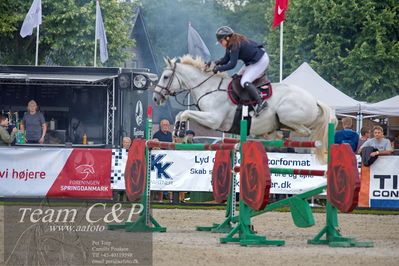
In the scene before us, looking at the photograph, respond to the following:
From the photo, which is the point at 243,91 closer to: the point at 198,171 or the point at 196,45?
the point at 198,171

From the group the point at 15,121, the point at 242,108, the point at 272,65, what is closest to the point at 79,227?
the point at 242,108

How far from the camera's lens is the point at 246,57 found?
1251 cm

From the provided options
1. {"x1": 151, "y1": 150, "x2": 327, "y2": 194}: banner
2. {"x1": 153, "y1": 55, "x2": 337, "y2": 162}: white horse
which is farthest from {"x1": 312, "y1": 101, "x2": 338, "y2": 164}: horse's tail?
{"x1": 151, "y1": 150, "x2": 327, "y2": 194}: banner

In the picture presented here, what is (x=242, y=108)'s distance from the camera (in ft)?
41.2

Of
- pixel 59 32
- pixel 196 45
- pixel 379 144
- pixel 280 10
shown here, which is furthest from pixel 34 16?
pixel 379 144

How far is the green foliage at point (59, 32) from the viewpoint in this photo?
4031cm

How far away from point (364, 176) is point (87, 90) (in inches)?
345

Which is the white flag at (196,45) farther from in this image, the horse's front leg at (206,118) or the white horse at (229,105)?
the horse's front leg at (206,118)

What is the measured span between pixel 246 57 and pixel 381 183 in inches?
229

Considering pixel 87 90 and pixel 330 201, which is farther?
pixel 87 90

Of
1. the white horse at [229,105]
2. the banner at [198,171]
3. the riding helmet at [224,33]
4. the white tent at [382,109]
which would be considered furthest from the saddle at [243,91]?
the white tent at [382,109]

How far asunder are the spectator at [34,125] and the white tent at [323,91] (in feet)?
27.9

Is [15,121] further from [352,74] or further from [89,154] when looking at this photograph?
[352,74]

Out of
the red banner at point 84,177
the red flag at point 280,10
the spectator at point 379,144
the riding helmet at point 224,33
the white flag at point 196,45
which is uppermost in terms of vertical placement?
the red flag at point 280,10
